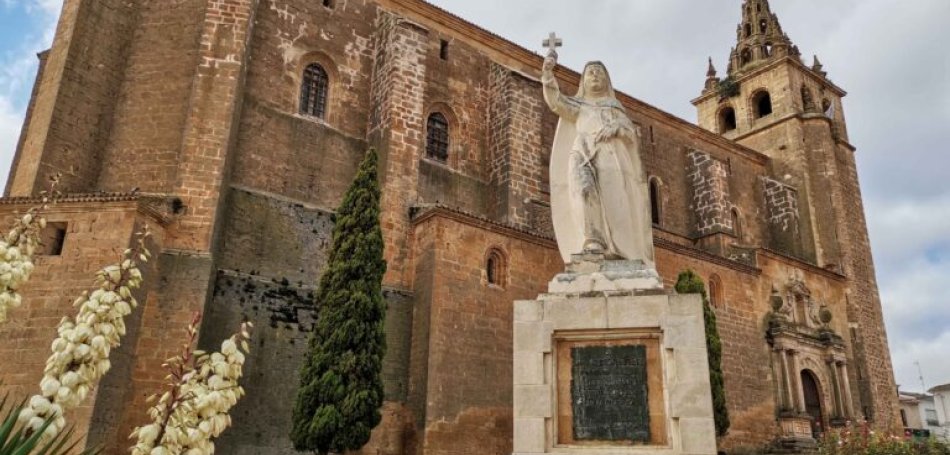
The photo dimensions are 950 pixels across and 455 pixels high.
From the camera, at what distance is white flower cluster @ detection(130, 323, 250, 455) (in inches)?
87.5

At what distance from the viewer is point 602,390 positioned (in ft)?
18.1

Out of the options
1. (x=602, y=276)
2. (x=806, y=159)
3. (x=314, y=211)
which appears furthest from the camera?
(x=806, y=159)

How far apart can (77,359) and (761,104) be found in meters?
31.7

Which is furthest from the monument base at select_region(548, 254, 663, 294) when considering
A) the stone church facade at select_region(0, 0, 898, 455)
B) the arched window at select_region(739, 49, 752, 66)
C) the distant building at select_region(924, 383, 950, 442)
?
the distant building at select_region(924, 383, 950, 442)

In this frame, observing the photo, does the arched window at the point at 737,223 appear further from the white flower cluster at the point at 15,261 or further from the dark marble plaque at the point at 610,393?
the white flower cluster at the point at 15,261

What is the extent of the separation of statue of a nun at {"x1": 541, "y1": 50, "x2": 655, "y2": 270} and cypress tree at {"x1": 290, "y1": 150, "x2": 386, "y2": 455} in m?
5.63

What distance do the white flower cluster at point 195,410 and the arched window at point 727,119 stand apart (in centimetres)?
3133

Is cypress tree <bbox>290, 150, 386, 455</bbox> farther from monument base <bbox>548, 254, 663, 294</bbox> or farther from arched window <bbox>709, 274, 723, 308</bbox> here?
arched window <bbox>709, 274, 723, 308</bbox>

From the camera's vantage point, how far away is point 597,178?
252 inches

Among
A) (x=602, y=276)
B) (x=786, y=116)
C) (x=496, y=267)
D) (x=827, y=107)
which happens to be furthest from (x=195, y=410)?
(x=827, y=107)

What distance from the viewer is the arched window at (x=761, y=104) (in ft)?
98.4

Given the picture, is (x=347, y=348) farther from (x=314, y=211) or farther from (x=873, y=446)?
(x=873, y=446)

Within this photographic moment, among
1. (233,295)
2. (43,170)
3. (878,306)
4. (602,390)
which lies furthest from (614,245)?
(878,306)

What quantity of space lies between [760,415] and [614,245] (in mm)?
14150
